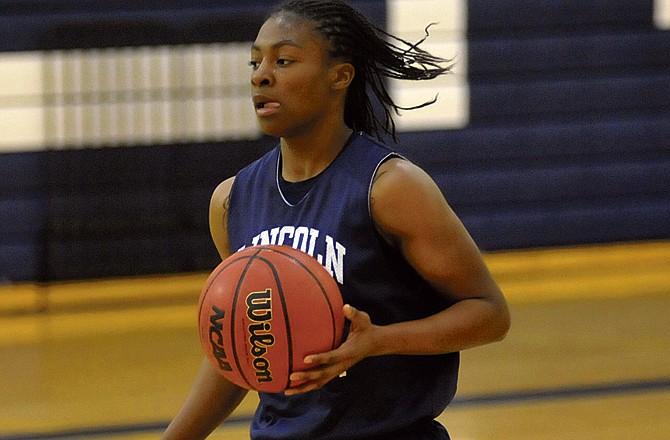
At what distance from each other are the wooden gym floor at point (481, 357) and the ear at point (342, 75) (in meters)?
2.13

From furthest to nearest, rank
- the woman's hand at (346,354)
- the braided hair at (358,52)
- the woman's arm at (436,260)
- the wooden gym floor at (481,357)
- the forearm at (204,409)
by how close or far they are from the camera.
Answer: the wooden gym floor at (481,357)
the forearm at (204,409)
the braided hair at (358,52)
the woman's arm at (436,260)
the woman's hand at (346,354)

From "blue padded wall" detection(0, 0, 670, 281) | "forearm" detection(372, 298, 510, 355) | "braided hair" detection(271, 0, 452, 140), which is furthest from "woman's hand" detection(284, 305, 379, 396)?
"blue padded wall" detection(0, 0, 670, 281)

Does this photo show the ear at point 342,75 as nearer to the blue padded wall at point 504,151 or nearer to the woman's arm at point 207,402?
the woman's arm at point 207,402

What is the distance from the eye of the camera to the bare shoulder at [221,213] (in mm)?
2162

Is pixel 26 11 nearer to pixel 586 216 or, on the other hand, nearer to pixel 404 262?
pixel 586 216

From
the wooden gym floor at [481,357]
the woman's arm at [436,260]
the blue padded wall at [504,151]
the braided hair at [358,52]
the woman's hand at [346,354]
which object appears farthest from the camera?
the blue padded wall at [504,151]

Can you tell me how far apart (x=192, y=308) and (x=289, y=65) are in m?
4.38

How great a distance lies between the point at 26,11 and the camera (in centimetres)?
693

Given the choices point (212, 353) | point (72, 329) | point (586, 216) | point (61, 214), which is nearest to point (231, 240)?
point (212, 353)

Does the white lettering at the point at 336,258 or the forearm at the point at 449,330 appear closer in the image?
the forearm at the point at 449,330

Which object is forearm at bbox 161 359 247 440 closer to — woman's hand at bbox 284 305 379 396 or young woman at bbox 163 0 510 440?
young woman at bbox 163 0 510 440

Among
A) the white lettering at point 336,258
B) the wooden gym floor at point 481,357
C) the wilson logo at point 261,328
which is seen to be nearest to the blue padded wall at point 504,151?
the wooden gym floor at point 481,357

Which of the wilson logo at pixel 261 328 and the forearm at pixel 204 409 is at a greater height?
the wilson logo at pixel 261 328

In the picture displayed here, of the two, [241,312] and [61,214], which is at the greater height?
[241,312]
